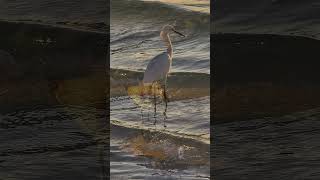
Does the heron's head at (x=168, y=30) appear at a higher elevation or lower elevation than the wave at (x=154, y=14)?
lower

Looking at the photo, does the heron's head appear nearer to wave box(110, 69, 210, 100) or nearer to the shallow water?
the shallow water

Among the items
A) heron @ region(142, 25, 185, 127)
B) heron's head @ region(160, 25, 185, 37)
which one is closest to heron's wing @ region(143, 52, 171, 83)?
heron @ region(142, 25, 185, 127)

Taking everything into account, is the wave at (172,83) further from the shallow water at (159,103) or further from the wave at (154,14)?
the wave at (154,14)

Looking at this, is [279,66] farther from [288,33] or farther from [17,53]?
[17,53]

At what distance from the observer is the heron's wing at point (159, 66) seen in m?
3.84

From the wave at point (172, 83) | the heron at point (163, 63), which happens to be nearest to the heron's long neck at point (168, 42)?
the heron at point (163, 63)

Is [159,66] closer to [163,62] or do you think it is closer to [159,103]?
[163,62]

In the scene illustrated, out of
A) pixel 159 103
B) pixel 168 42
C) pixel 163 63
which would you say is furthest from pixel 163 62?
pixel 159 103

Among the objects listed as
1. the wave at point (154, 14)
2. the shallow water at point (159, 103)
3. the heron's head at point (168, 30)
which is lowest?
the shallow water at point (159, 103)

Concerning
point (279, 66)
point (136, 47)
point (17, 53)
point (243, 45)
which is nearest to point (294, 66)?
point (279, 66)

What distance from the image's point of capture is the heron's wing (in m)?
3.84

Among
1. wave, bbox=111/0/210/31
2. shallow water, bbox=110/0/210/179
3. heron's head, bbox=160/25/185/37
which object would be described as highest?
wave, bbox=111/0/210/31

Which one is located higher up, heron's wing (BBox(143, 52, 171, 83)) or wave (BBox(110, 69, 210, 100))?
heron's wing (BBox(143, 52, 171, 83))

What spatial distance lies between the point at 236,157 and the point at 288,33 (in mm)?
899
